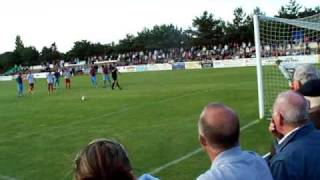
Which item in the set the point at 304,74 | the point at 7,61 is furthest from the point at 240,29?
the point at 304,74

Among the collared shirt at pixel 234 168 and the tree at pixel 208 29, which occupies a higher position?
the tree at pixel 208 29

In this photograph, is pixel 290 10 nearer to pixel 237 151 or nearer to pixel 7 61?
pixel 7 61

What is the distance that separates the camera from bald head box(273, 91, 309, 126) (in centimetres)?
411

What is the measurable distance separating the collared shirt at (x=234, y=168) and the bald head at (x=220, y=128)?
0.07 meters

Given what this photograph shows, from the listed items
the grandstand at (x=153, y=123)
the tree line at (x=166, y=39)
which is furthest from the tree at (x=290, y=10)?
the grandstand at (x=153, y=123)

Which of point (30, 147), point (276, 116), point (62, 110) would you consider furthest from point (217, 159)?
point (62, 110)

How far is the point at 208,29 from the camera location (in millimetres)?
99125

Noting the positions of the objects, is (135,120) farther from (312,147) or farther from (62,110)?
(312,147)

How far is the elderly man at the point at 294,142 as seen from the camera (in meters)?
3.92

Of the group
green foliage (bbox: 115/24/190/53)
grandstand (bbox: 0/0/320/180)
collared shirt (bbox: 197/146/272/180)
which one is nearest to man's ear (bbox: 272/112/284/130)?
collared shirt (bbox: 197/146/272/180)

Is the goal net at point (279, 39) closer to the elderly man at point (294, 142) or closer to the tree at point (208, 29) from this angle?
the elderly man at point (294, 142)

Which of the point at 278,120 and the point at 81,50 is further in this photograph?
the point at 81,50

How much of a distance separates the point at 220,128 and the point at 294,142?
0.84 metres

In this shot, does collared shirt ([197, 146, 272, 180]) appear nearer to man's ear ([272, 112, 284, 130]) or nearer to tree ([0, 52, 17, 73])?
man's ear ([272, 112, 284, 130])
